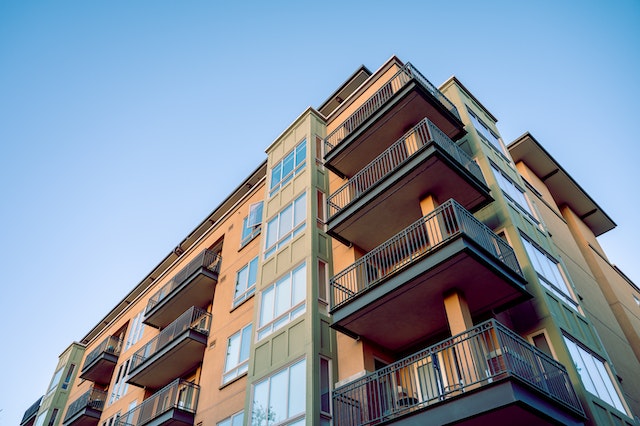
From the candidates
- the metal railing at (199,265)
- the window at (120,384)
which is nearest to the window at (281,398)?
the metal railing at (199,265)

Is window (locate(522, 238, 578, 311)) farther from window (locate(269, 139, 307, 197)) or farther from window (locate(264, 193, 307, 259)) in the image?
window (locate(269, 139, 307, 197))

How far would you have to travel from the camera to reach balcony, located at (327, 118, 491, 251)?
1330 centimetres

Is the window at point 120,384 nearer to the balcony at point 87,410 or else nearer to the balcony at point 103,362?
the balcony at point 87,410

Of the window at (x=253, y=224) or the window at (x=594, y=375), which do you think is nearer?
the window at (x=594, y=375)

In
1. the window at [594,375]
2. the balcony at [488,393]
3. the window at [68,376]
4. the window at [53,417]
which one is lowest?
the balcony at [488,393]

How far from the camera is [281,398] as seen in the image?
43.5 feet

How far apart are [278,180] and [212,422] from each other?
9.64 meters

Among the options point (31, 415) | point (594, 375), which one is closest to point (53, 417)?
point (31, 415)

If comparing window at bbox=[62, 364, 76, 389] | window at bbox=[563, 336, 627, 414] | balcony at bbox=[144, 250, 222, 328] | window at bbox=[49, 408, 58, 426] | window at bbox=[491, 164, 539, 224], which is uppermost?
window at bbox=[62, 364, 76, 389]

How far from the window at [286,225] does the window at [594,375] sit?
915cm

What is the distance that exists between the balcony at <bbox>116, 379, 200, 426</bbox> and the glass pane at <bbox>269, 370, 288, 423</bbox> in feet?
18.7

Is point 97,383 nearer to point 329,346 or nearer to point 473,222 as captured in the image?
point 329,346

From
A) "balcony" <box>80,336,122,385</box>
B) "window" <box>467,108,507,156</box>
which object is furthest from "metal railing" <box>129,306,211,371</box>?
"window" <box>467,108,507,156</box>

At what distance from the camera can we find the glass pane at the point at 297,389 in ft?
41.2
